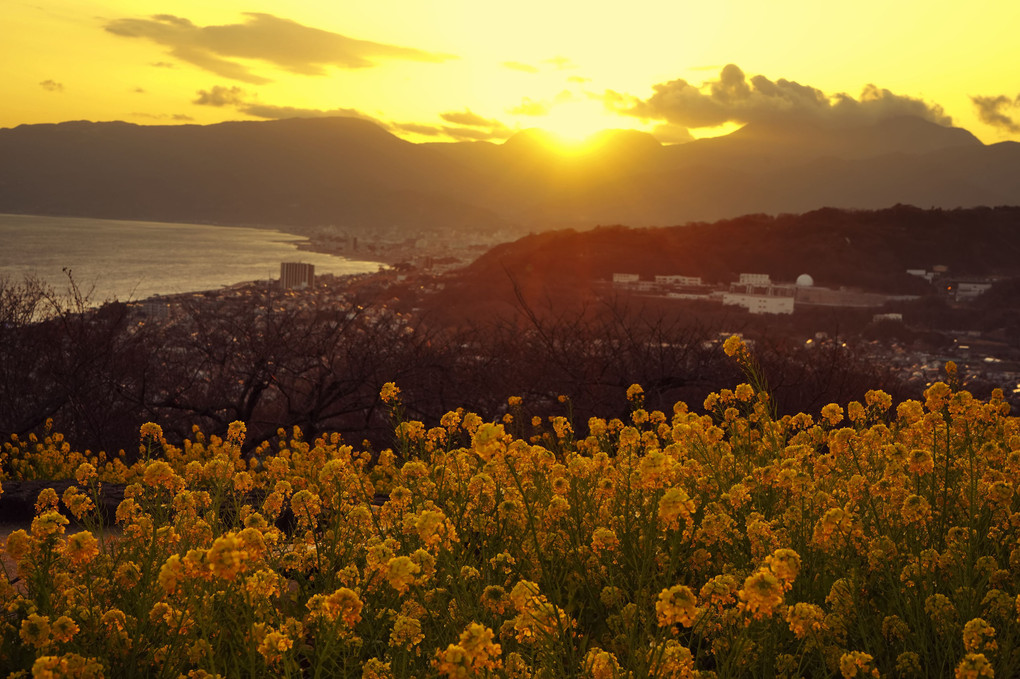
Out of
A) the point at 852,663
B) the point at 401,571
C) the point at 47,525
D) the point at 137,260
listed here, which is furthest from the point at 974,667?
the point at 137,260

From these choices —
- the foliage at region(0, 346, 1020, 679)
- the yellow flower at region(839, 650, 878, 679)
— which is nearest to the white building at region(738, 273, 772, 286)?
Answer: the foliage at region(0, 346, 1020, 679)

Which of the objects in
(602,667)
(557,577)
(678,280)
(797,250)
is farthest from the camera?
(797,250)

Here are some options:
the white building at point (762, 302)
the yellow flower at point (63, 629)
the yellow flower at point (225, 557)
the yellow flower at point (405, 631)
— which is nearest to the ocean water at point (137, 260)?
the white building at point (762, 302)

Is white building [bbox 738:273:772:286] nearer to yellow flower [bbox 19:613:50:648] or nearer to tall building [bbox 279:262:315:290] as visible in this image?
tall building [bbox 279:262:315:290]

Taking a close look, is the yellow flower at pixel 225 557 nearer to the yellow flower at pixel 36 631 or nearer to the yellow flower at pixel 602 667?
the yellow flower at pixel 36 631

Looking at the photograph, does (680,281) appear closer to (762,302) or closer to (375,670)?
(762,302)

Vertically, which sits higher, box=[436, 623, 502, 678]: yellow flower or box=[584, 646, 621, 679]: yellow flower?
box=[436, 623, 502, 678]: yellow flower

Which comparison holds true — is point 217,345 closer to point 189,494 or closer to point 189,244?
point 189,494

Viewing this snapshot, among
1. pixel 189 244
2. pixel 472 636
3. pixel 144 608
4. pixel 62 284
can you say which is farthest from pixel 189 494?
pixel 189 244
